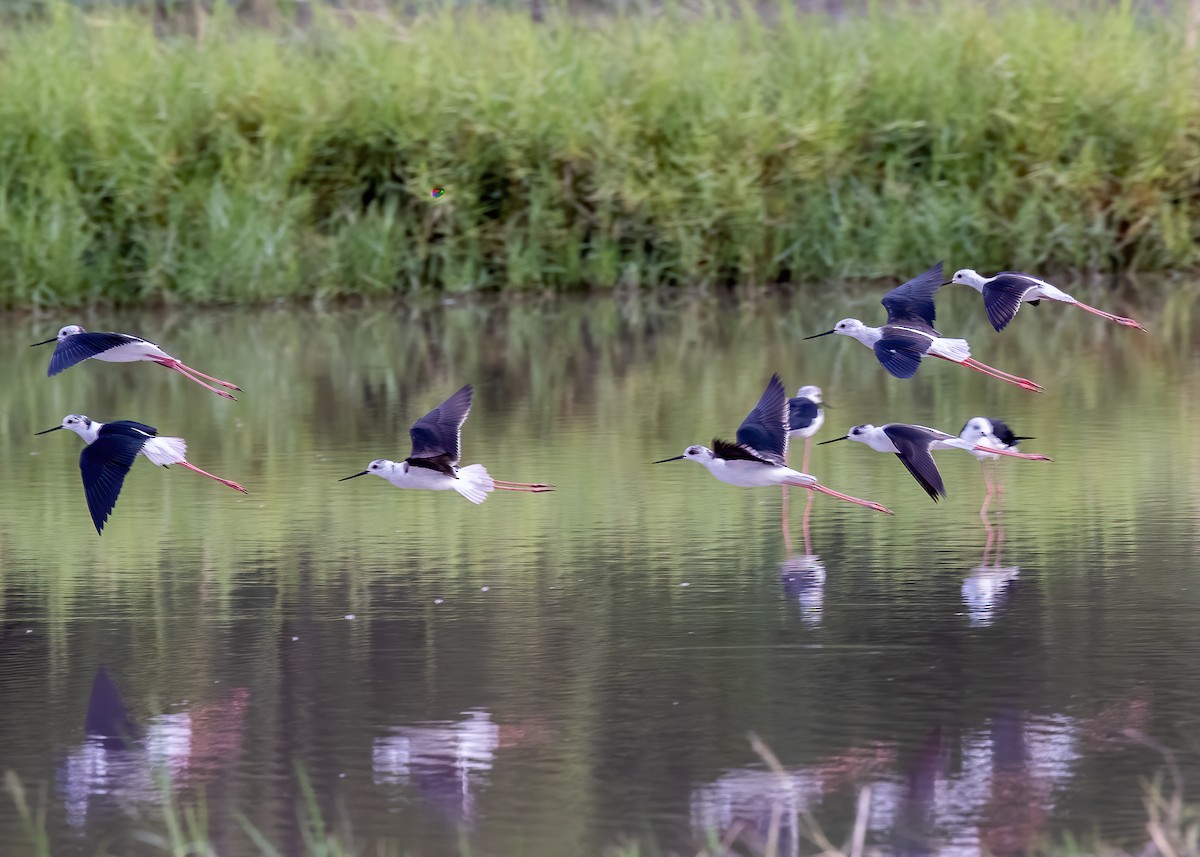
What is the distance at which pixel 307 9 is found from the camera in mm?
18172

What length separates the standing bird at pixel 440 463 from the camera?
6.20 m

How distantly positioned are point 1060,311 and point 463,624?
7.89 m

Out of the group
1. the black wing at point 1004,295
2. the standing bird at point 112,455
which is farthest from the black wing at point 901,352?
the standing bird at point 112,455

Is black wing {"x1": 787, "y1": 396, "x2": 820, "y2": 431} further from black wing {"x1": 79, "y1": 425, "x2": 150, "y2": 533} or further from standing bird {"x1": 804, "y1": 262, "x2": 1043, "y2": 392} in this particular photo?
black wing {"x1": 79, "y1": 425, "x2": 150, "y2": 533}

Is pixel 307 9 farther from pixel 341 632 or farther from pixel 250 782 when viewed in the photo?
pixel 250 782

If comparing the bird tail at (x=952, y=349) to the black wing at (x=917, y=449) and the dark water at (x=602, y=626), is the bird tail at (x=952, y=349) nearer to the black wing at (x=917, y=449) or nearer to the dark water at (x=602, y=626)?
the black wing at (x=917, y=449)

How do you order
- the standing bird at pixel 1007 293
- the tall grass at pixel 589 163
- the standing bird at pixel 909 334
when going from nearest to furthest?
the standing bird at pixel 909 334, the standing bird at pixel 1007 293, the tall grass at pixel 589 163

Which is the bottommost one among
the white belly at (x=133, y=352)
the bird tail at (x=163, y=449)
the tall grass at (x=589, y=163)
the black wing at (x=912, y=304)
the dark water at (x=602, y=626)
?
the dark water at (x=602, y=626)

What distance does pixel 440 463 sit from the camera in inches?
244

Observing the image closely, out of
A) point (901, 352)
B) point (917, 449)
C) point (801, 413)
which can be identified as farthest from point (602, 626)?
point (801, 413)

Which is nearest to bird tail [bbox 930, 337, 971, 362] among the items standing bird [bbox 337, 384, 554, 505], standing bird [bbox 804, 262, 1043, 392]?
standing bird [bbox 804, 262, 1043, 392]

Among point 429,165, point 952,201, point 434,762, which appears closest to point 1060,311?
point 952,201

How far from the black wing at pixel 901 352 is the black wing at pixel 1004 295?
28 centimetres

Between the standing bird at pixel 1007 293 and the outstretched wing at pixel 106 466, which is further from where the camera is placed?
the standing bird at pixel 1007 293
